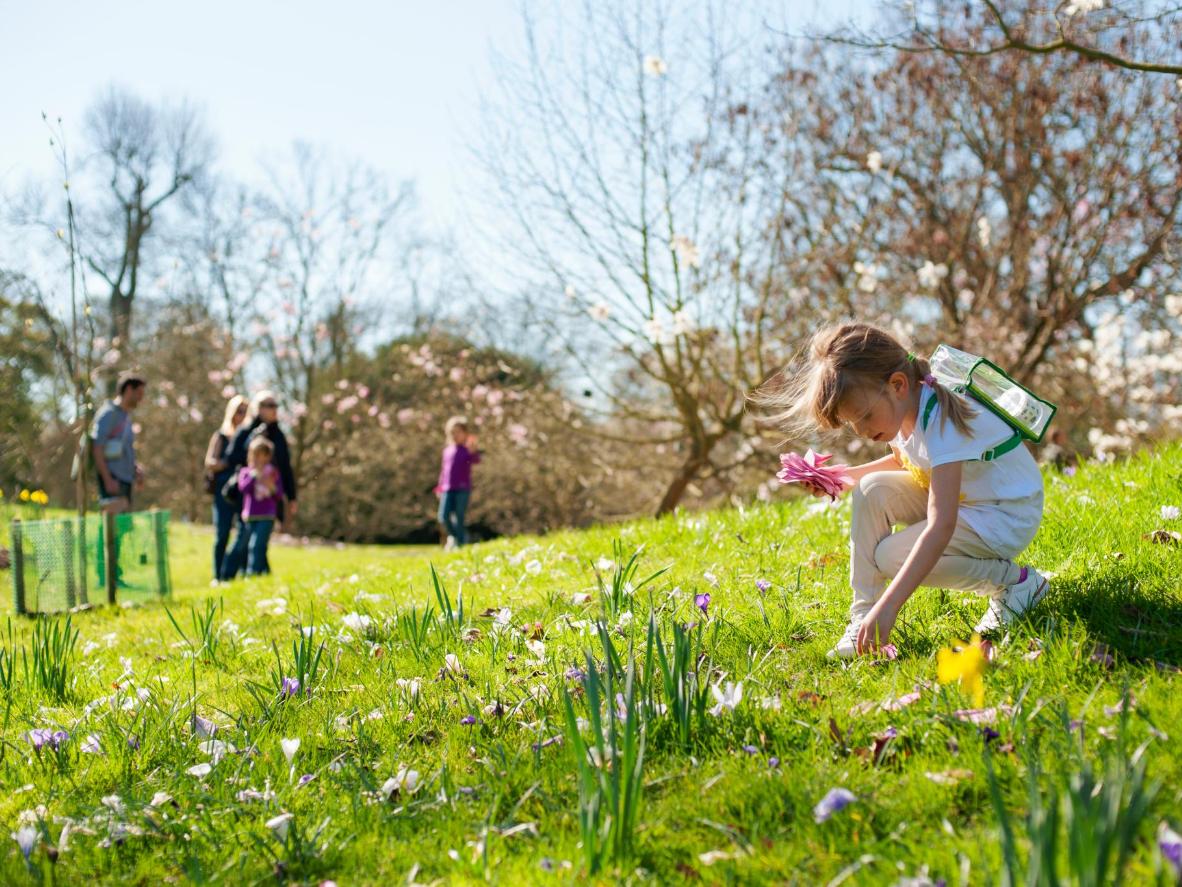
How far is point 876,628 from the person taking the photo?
274cm

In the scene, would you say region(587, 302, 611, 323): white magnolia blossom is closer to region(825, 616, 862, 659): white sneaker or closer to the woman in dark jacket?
the woman in dark jacket

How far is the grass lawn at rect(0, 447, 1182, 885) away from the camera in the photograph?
6.00 ft

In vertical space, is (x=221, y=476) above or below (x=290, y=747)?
above

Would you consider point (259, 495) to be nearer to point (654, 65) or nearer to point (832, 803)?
point (654, 65)

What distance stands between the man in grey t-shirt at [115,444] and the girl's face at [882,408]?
23.2ft

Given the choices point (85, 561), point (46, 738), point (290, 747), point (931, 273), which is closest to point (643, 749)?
point (290, 747)

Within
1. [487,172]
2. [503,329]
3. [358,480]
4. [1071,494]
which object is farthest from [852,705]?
[358,480]

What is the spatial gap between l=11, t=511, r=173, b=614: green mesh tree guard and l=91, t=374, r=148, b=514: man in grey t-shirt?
526mm

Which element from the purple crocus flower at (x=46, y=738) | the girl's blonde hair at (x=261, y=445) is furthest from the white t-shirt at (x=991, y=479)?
the girl's blonde hair at (x=261, y=445)

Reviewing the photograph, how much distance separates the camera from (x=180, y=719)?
2943 mm

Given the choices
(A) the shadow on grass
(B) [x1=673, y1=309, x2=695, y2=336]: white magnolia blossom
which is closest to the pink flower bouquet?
(A) the shadow on grass

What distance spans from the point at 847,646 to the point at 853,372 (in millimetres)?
821

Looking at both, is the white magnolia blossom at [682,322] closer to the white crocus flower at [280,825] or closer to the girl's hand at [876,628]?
the girl's hand at [876,628]

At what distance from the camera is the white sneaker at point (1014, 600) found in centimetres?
290
